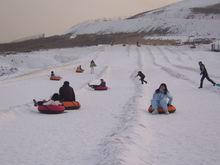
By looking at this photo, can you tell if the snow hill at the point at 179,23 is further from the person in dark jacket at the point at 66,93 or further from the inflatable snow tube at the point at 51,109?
the inflatable snow tube at the point at 51,109

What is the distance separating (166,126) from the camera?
15164 millimetres

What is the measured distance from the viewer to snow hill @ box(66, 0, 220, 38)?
408 ft

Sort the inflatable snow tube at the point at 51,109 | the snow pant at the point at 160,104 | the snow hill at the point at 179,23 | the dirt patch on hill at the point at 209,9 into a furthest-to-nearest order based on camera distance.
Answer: the dirt patch on hill at the point at 209,9 < the snow hill at the point at 179,23 < the inflatable snow tube at the point at 51,109 < the snow pant at the point at 160,104

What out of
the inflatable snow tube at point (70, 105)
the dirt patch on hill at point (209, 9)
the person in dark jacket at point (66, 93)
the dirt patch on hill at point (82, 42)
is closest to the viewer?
the inflatable snow tube at point (70, 105)

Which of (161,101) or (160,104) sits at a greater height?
(161,101)

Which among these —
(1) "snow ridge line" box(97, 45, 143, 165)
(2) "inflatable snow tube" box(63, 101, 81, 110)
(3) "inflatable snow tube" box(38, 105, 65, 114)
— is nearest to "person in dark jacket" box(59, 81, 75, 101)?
(2) "inflatable snow tube" box(63, 101, 81, 110)

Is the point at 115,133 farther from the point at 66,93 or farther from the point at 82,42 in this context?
the point at 82,42

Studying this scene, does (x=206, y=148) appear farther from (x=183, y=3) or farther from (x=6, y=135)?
(x=183, y=3)

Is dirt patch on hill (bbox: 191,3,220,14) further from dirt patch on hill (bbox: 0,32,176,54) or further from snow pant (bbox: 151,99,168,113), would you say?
snow pant (bbox: 151,99,168,113)

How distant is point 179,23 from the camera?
13925cm

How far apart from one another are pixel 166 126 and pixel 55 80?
24.4 metres

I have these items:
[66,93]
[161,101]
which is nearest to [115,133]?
[161,101]

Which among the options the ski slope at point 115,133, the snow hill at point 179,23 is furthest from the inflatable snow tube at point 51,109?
the snow hill at point 179,23

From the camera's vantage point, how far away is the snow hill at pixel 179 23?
124 meters
